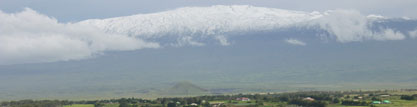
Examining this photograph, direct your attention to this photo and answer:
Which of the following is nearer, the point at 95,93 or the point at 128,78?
the point at 95,93

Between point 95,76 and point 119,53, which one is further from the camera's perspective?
point 119,53

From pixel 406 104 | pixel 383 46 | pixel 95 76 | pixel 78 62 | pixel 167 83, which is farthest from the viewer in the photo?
pixel 78 62

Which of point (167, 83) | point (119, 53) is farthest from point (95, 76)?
point (119, 53)

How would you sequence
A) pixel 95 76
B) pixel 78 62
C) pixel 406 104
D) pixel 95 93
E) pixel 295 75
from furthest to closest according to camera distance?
1. pixel 78 62
2. pixel 95 76
3. pixel 295 75
4. pixel 95 93
5. pixel 406 104

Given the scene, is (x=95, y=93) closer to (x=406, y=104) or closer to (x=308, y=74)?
(x=308, y=74)

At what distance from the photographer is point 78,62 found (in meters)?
188

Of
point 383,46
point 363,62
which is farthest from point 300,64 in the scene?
point 383,46

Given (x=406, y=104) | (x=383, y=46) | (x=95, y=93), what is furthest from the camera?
(x=383, y=46)

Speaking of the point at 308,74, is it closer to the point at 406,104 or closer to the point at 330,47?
the point at 330,47

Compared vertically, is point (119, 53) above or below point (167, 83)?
above

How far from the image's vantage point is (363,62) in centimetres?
15725

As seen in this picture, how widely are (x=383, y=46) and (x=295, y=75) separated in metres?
44.0

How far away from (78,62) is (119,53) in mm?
14752

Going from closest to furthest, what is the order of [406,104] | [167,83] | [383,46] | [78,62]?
[406,104] < [167,83] < [383,46] < [78,62]
